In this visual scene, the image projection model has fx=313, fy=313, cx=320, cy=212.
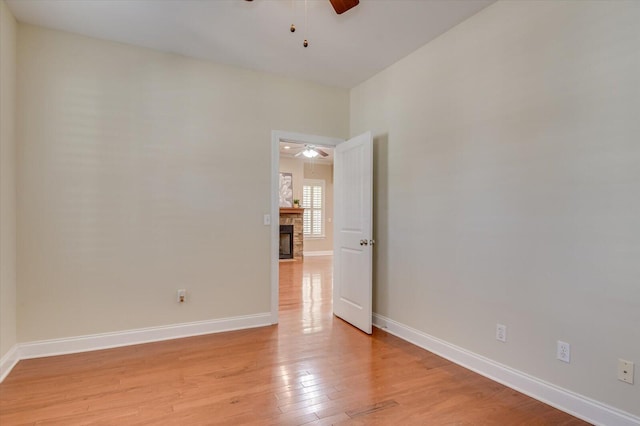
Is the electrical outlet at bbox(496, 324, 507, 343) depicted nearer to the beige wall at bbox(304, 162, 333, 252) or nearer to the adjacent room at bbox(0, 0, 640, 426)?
the adjacent room at bbox(0, 0, 640, 426)

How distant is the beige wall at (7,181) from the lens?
7.72 ft

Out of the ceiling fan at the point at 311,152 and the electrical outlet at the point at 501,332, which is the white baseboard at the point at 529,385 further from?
the ceiling fan at the point at 311,152

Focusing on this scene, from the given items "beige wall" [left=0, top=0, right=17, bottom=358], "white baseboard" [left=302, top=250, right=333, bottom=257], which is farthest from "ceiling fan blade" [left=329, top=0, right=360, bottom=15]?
"white baseboard" [left=302, top=250, right=333, bottom=257]

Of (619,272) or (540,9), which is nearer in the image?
(619,272)

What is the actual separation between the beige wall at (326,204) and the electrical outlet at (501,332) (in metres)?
7.23

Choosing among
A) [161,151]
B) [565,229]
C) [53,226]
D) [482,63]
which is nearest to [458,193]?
[565,229]

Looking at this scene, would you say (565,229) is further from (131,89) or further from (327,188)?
(327,188)

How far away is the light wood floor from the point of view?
1.86 metres

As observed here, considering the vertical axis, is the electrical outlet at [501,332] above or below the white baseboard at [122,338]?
above

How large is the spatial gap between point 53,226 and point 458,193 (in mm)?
3488

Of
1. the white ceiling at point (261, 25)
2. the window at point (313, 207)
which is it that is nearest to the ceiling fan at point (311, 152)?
the window at point (313, 207)

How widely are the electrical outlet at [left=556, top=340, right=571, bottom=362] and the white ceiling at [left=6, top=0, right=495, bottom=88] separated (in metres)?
2.43

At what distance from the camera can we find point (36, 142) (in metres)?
2.67

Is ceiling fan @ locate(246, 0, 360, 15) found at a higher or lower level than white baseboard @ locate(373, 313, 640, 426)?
higher
